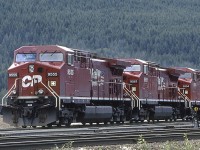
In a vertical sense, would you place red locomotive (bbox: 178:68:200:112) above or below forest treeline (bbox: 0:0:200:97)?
above

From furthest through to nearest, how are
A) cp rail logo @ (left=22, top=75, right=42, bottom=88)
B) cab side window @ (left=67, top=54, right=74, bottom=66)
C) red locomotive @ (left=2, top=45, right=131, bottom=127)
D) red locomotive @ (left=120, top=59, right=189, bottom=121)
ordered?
red locomotive @ (left=120, top=59, right=189, bottom=121), cab side window @ (left=67, top=54, right=74, bottom=66), cp rail logo @ (left=22, top=75, right=42, bottom=88), red locomotive @ (left=2, top=45, right=131, bottom=127)

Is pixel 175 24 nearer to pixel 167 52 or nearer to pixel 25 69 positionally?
pixel 167 52

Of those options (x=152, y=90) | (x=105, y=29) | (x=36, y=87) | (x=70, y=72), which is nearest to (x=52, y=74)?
(x=36, y=87)

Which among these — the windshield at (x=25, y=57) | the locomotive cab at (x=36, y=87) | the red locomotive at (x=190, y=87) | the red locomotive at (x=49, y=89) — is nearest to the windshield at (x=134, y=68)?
the red locomotive at (x=190, y=87)

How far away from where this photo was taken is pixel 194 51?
447 ft

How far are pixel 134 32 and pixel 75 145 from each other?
136 m

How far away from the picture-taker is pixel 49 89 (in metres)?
25.2

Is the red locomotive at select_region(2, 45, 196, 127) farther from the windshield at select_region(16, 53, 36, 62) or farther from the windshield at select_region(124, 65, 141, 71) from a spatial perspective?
the windshield at select_region(124, 65, 141, 71)

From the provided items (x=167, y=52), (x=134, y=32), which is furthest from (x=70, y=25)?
(x=167, y=52)

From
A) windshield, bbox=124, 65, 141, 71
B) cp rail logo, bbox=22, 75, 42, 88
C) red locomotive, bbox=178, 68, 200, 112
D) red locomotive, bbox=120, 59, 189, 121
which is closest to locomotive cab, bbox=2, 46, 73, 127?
cp rail logo, bbox=22, 75, 42, 88

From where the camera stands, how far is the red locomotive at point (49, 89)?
82.2 ft

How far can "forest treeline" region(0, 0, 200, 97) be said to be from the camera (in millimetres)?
137750

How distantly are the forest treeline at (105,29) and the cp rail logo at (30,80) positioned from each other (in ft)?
306

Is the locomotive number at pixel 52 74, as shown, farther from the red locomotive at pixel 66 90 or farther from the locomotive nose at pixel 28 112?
the locomotive nose at pixel 28 112
